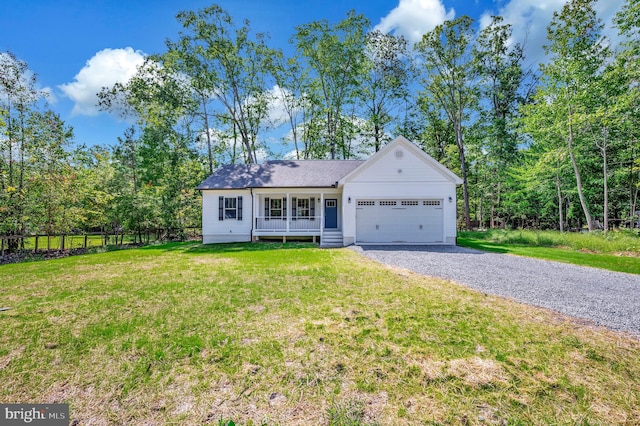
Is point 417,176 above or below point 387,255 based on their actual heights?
above

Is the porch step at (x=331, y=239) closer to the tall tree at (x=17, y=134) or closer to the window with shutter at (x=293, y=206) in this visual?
the window with shutter at (x=293, y=206)

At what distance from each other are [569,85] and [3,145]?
30883 mm

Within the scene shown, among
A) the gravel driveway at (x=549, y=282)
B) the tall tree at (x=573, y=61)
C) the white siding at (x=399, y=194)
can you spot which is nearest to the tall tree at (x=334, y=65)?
the white siding at (x=399, y=194)

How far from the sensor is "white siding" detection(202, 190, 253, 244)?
56.3ft

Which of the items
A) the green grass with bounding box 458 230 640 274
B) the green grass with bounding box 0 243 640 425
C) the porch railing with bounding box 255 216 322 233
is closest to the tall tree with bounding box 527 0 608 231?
the green grass with bounding box 458 230 640 274

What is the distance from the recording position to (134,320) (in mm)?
4512

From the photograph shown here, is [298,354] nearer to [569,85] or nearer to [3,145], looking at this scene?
[3,145]

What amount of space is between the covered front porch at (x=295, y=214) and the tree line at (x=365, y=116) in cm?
572

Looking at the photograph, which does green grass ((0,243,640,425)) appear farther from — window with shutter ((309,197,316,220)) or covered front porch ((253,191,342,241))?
window with shutter ((309,197,316,220))

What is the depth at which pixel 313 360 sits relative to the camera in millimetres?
3318

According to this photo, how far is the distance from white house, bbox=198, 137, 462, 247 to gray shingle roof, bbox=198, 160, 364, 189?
Answer: 0.19 feet

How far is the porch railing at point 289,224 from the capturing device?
54.7 feet

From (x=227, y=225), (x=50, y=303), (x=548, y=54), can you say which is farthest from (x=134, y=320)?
(x=548, y=54)

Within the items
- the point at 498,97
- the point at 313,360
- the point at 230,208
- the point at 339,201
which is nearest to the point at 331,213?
the point at 339,201
